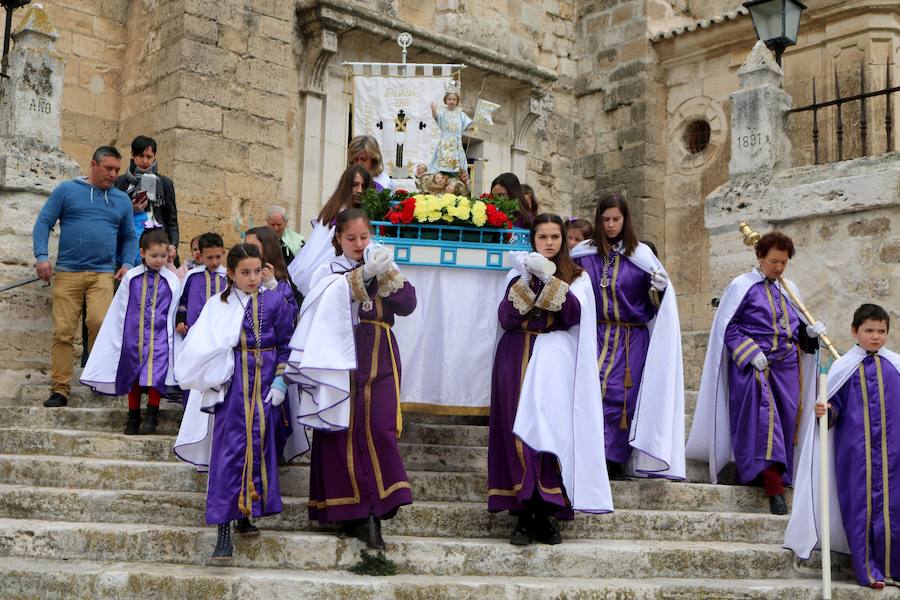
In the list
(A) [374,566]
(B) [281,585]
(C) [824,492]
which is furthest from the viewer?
(C) [824,492]

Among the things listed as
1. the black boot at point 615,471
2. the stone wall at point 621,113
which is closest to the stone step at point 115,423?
the black boot at point 615,471

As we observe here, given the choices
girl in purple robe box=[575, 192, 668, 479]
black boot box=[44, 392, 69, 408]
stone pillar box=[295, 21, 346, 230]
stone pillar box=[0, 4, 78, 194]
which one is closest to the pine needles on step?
girl in purple robe box=[575, 192, 668, 479]

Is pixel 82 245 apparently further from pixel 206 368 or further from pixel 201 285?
pixel 206 368

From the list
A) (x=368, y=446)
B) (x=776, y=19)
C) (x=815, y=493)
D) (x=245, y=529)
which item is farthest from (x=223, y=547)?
(x=776, y=19)

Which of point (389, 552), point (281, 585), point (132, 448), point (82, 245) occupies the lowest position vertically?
point (281, 585)

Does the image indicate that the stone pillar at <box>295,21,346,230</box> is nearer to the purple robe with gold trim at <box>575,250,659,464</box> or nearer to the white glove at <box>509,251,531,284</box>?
the purple robe with gold trim at <box>575,250,659,464</box>

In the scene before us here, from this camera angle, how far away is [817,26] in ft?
39.1

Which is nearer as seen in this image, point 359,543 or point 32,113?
point 359,543

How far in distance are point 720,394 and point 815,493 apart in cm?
108

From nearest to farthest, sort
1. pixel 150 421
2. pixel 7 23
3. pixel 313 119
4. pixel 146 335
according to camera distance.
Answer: pixel 150 421 → pixel 146 335 → pixel 7 23 → pixel 313 119

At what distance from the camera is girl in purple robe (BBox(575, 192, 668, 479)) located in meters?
6.28

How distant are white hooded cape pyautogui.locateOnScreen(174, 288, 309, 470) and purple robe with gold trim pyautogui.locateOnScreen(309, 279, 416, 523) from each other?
428mm

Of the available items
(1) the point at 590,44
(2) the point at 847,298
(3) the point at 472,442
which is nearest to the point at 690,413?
(2) the point at 847,298

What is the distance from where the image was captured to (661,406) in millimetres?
6094
